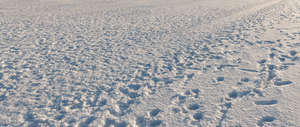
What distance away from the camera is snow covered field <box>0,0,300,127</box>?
201 inches

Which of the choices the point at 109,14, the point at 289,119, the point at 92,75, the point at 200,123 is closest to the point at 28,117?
the point at 92,75

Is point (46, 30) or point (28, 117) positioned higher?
point (46, 30)

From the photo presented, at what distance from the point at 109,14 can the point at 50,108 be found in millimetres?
11836

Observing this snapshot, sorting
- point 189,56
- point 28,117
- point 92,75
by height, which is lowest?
point 28,117

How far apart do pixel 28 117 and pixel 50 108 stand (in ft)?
1.63

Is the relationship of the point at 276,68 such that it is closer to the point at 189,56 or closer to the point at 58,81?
the point at 189,56

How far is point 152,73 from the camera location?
7.14 metres

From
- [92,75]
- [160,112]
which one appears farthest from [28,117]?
[160,112]

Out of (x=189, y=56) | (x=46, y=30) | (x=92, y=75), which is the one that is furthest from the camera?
(x=46, y=30)

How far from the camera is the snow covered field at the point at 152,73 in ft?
16.8

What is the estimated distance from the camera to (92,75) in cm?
717

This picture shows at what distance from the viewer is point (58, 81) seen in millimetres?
6840

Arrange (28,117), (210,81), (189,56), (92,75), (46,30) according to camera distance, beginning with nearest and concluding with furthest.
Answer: (28,117)
(210,81)
(92,75)
(189,56)
(46,30)

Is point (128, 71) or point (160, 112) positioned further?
point (128, 71)
